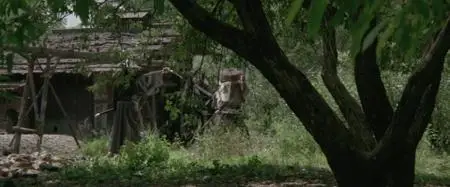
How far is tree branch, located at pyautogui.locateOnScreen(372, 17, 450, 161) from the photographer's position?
4.71m

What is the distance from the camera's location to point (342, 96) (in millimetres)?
6168

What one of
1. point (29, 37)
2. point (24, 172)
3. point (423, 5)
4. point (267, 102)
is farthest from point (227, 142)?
point (423, 5)

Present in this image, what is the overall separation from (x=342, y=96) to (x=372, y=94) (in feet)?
1.16

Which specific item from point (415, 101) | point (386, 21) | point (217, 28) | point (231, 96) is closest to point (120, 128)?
point (231, 96)

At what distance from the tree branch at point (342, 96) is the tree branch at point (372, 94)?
0.29 feet

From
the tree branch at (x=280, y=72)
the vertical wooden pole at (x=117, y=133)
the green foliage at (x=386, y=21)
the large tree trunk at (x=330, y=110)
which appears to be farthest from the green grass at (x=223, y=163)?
the green foliage at (x=386, y=21)

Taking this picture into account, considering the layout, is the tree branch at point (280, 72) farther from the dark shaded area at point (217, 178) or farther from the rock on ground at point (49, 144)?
the rock on ground at point (49, 144)

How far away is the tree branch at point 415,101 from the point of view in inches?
185

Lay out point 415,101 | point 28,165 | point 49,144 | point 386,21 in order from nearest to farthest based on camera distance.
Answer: point 386,21 → point 415,101 → point 28,165 → point 49,144

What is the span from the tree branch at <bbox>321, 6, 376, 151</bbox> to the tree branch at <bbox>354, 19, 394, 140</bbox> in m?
0.09

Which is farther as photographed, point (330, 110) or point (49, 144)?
point (49, 144)

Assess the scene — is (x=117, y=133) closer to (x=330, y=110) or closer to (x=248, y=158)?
(x=248, y=158)

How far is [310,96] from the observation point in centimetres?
508

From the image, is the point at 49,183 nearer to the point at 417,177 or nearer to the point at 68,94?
the point at 417,177
